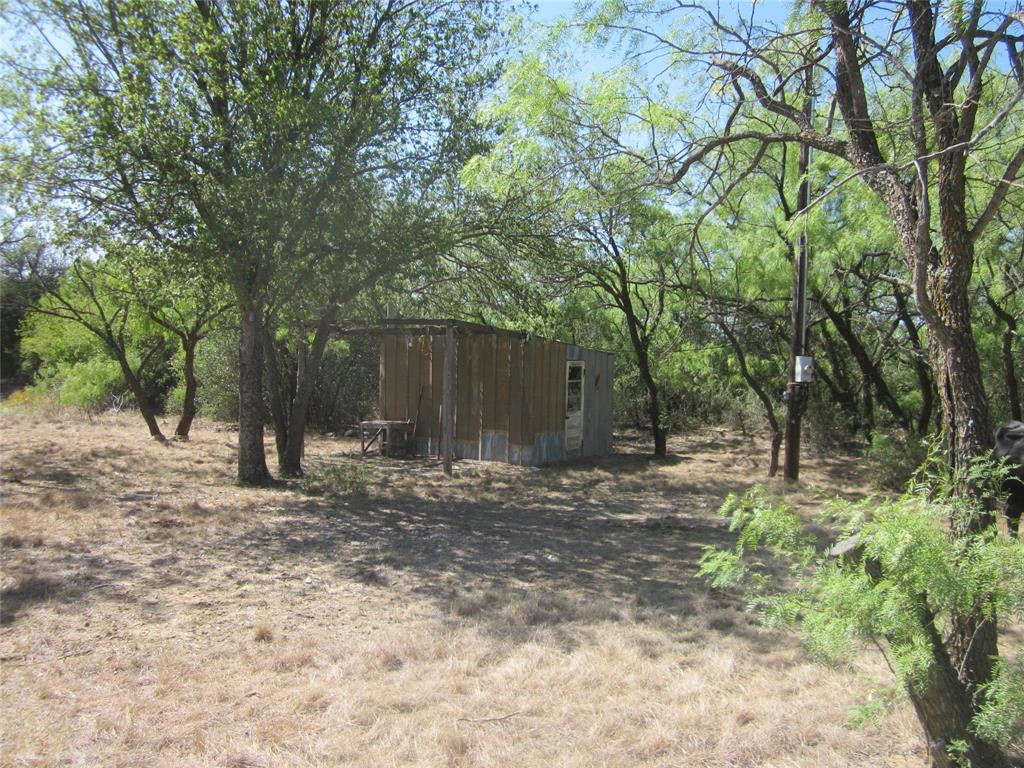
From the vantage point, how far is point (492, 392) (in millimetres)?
14672

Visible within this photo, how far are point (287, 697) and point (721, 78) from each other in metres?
4.58

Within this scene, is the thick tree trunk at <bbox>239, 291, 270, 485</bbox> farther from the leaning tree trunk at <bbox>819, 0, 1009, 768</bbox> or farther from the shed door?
the leaning tree trunk at <bbox>819, 0, 1009, 768</bbox>

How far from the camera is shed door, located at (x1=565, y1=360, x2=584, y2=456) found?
627 inches

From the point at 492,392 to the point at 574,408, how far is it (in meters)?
2.49

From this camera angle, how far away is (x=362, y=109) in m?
8.58

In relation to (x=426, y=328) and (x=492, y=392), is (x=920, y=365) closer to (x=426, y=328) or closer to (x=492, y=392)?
(x=492, y=392)

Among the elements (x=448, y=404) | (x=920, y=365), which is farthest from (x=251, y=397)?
(x=920, y=365)

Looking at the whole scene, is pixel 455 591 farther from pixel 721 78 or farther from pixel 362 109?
pixel 362 109

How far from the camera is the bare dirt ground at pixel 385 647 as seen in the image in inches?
127

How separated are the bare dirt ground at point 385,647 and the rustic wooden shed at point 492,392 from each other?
5407 millimetres

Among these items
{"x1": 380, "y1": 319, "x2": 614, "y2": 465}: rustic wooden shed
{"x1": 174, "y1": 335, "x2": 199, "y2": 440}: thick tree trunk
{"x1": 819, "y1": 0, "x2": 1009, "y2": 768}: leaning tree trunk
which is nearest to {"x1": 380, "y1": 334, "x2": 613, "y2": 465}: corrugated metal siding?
{"x1": 380, "y1": 319, "x2": 614, "y2": 465}: rustic wooden shed

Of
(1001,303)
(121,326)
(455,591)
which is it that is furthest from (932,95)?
(121,326)

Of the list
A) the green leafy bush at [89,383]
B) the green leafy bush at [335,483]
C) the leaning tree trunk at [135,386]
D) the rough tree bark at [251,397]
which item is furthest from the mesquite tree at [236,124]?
the green leafy bush at [89,383]

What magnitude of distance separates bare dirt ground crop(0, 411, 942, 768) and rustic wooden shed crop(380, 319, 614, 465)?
5.41 m
